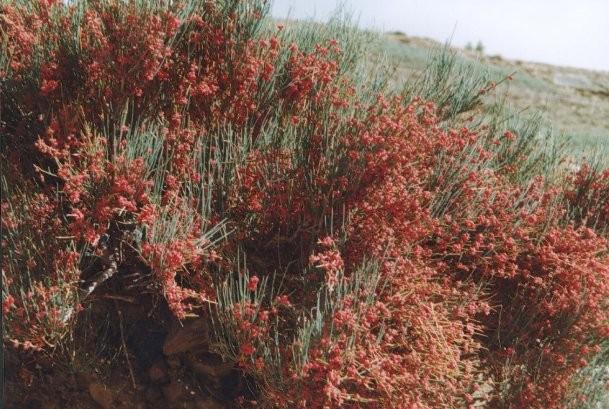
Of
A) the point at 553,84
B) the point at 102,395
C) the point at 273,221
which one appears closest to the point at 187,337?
the point at 102,395

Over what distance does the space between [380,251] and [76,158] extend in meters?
1.91

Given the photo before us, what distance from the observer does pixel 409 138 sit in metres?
4.43

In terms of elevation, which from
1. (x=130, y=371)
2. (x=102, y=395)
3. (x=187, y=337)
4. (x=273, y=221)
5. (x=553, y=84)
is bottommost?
(x=102, y=395)

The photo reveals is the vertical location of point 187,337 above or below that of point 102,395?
above

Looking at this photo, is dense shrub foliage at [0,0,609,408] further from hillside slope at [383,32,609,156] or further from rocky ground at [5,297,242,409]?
hillside slope at [383,32,609,156]

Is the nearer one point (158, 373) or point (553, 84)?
point (158, 373)

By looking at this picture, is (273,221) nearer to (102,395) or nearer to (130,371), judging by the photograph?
(130,371)

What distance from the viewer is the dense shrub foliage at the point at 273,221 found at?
12.6 feet

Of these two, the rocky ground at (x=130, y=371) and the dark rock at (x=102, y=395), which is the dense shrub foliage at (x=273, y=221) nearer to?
the rocky ground at (x=130, y=371)

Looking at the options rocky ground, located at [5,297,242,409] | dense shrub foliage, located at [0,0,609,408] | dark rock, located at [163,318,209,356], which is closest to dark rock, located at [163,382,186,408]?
rocky ground, located at [5,297,242,409]

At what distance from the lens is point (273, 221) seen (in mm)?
4527

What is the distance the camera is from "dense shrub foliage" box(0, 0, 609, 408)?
3.85m

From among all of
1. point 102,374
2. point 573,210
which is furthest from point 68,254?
point 573,210

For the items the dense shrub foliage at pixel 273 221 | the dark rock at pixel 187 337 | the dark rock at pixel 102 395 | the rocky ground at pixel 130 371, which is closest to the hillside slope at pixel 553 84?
the dense shrub foliage at pixel 273 221
